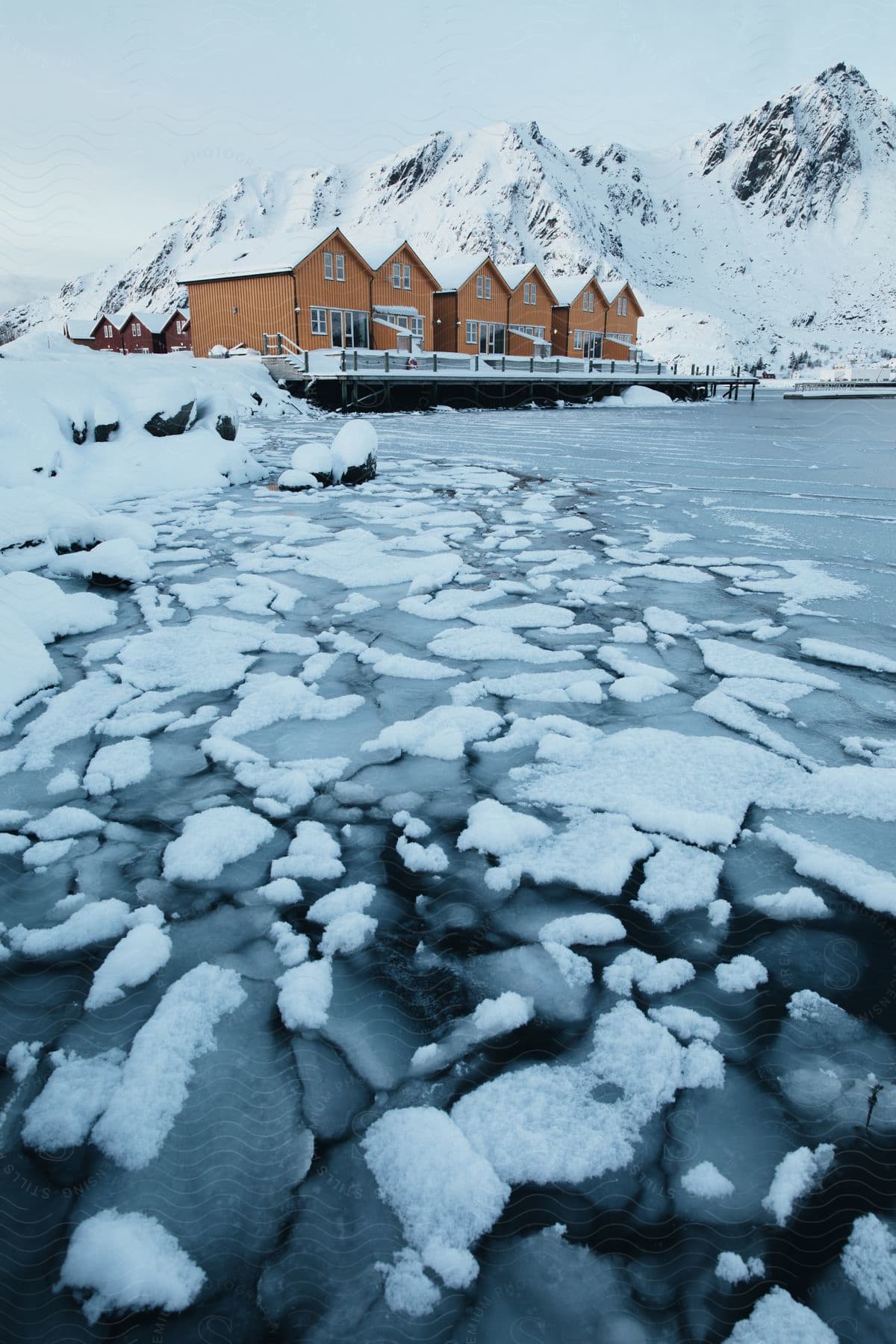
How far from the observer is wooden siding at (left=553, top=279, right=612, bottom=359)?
41094 millimetres

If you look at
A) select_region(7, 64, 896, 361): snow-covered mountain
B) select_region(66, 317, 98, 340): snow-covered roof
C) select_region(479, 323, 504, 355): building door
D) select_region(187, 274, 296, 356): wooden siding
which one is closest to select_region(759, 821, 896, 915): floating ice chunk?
select_region(187, 274, 296, 356): wooden siding

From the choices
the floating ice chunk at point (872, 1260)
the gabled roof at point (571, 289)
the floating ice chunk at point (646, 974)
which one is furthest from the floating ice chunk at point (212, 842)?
the gabled roof at point (571, 289)

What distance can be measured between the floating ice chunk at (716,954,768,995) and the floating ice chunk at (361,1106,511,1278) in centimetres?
74

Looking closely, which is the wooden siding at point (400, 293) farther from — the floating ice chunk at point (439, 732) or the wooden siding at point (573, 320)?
the floating ice chunk at point (439, 732)

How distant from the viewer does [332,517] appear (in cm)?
785

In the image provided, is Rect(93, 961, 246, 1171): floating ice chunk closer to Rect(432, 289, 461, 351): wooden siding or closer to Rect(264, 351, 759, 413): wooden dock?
Rect(264, 351, 759, 413): wooden dock

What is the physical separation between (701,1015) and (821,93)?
676 feet

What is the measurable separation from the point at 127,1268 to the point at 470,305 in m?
38.7

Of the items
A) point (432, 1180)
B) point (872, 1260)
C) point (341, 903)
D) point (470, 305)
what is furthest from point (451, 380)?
point (872, 1260)

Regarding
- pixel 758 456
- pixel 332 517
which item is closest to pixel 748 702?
pixel 332 517

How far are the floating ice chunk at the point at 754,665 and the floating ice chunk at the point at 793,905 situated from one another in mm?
1660

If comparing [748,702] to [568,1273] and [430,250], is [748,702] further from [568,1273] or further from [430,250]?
[430,250]

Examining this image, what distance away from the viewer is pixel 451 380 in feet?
84.4

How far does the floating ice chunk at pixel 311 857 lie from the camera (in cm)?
227
